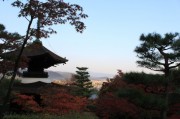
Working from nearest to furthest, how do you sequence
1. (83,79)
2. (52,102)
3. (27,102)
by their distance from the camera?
(52,102) → (27,102) → (83,79)

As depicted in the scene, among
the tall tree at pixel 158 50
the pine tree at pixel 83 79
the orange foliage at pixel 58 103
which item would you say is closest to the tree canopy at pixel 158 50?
the tall tree at pixel 158 50

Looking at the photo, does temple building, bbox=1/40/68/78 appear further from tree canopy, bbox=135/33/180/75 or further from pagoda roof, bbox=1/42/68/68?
tree canopy, bbox=135/33/180/75

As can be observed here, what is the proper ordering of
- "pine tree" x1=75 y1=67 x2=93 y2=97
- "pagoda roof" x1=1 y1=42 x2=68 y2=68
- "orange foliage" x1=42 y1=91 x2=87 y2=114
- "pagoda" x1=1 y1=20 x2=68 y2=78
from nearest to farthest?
"orange foliage" x1=42 y1=91 x2=87 y2=114 < "pagoda roof" x1=1 y1=42 x2=68 y2=68 < "pagoda" x1=1 y1=20 x2=68 y2=78 < "pine tree" x1=75 y1=67 x2=93 y2=97

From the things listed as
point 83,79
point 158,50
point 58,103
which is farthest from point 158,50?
point 83,79

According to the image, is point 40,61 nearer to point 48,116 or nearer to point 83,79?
point 48,116

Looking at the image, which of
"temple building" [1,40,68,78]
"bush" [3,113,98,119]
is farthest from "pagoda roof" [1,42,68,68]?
"bush" [3,113,98,119]

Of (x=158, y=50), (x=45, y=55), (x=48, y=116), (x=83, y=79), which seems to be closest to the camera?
(x=158, y=50)

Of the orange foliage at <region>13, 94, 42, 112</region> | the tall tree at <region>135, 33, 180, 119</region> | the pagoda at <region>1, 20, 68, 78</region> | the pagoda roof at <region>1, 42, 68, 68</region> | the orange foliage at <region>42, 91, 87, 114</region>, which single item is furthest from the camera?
the pagoda at <region>1, 20, 68, 78</region>

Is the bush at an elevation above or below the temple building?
below

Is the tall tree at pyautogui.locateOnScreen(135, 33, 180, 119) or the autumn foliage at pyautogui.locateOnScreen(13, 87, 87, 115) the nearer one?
the tall tree at pyautogui.locateOnScreen(135, 33, 180, 119)

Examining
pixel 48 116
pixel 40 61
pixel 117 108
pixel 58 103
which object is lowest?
pixel 48 116

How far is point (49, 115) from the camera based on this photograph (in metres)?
20.6

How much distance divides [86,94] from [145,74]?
2988 centimetres

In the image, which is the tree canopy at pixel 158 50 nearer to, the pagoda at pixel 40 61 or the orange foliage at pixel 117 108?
the orange foliage at pixel 117 108
